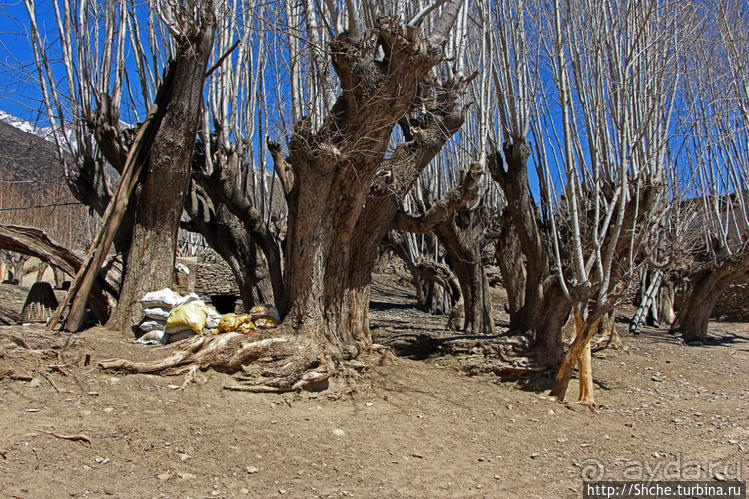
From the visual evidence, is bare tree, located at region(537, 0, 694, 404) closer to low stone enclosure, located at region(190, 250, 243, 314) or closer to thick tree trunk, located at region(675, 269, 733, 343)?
thick tree trunk, located at region(675, 269, 733, 343)

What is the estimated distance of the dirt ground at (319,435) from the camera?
11.4 feet

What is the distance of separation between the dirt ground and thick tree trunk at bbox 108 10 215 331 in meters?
0.68

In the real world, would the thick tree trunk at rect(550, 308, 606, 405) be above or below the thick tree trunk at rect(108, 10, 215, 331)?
below

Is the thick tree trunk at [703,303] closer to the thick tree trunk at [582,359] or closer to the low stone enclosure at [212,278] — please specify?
the thick tree trunk at [582,359]

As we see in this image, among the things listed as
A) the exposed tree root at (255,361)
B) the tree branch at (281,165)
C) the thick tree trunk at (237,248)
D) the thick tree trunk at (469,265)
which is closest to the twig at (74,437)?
the exposed tree root at (255,361)

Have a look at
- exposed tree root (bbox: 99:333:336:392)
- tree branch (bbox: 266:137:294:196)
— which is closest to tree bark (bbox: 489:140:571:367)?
tree branch (bbox: 266:137:294:196)

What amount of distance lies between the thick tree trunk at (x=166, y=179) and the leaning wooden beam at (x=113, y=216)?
0.17m

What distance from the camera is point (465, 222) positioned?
A: 32.3 feet

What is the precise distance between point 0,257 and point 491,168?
62.8 ft

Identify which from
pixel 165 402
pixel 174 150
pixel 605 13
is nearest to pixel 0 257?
pixel 174 150

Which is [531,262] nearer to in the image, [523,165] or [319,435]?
[523,165]

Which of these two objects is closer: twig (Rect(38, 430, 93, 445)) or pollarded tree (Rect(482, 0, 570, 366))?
twig (Rect(38, 430, 93, 445))

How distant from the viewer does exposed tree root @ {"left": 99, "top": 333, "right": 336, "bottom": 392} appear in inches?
197

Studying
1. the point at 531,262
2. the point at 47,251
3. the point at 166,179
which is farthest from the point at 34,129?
the point at 531,262
